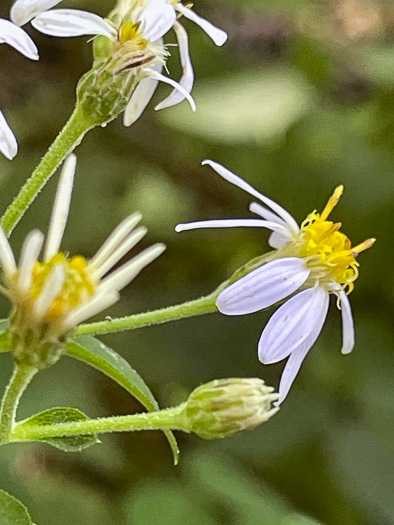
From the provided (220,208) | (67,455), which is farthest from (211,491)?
(220,208)

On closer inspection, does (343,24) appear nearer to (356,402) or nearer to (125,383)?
(356,402)

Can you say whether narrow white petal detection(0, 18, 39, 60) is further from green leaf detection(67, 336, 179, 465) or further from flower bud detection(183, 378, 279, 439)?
flower bud detection(183, 378, 279, 439)

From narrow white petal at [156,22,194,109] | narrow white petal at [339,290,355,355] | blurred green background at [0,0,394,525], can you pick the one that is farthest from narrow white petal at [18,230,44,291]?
blurred green background at [0,0,394,525]

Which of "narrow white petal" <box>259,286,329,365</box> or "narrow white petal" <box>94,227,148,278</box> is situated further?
"narrow white petal" <box>259,286,329,365</box>

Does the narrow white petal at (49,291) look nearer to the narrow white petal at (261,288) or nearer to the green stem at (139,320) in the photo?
the green stem at (139,320)

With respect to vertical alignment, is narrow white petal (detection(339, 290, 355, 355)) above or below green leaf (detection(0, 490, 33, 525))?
above

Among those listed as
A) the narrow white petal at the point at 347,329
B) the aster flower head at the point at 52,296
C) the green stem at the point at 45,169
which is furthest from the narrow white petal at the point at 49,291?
the narrow white petal at the point at 347,329
